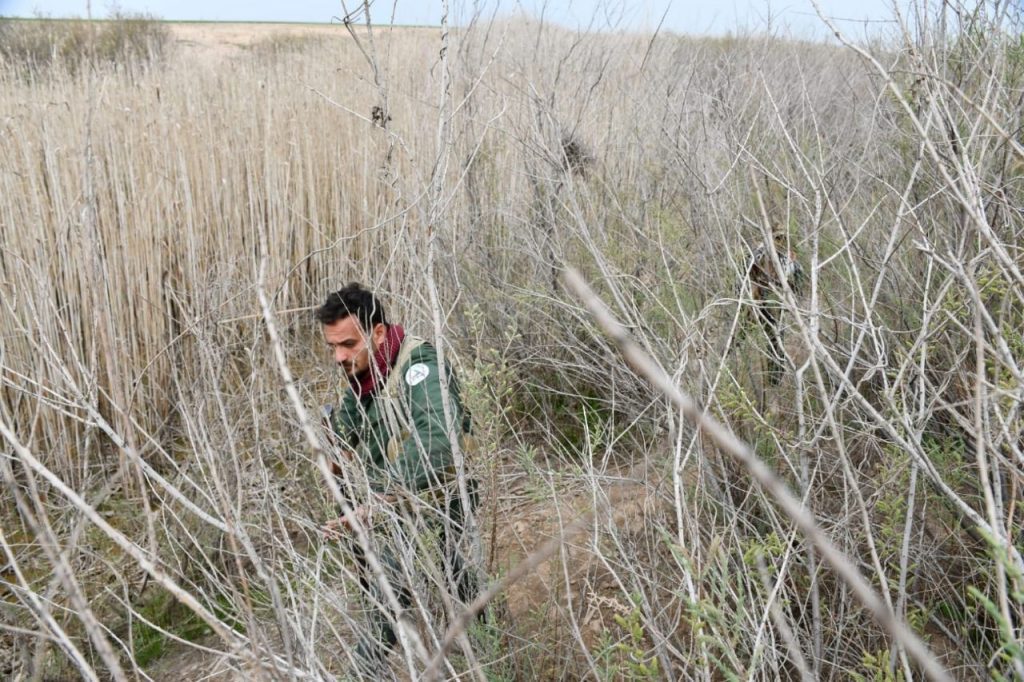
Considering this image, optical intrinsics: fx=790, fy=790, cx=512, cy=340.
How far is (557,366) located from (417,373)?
99 cm

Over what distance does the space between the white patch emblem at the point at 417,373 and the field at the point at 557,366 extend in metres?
0.13

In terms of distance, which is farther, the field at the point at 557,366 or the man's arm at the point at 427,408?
the man's arm at the point at 427,408

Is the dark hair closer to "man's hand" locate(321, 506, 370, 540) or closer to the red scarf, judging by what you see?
the red scarf

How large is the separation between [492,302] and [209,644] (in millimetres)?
1581

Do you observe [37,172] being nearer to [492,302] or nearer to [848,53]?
[492,302]

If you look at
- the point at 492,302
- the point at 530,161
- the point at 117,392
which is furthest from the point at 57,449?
the point at 117,392

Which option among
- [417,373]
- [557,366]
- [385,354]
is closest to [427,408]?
[417,373]

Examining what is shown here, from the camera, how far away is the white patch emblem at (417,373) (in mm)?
1920

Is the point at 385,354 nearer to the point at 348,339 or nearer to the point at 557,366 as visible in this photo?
the point at 348,339

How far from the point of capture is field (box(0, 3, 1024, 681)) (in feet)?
3.63

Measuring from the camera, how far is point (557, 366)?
9.30ft

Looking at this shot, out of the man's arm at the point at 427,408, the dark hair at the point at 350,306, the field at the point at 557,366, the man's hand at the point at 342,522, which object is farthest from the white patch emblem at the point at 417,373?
the man's hand at the point at 342,522

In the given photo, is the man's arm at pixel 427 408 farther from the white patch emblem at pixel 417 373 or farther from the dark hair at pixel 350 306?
the dark hair at pixel 350 306

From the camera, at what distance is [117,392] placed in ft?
2.61
